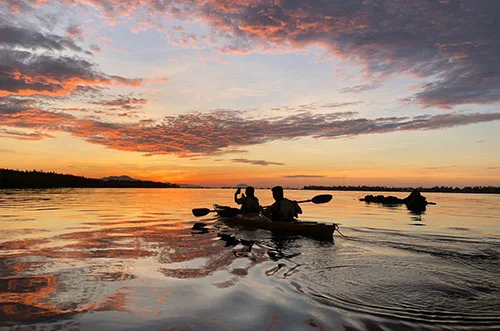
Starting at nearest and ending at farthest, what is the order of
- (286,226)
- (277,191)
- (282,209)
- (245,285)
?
(245,285) < (286,226) < (282,209) < (277,191)

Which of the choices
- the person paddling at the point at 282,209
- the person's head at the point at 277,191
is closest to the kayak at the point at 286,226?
the person paddling at the point at 282,209

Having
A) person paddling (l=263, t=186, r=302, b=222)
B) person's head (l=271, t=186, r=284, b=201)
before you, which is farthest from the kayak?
person's head (l=271, t=186, r=284, b=201)

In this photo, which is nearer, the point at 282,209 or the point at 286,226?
the point at 286,226

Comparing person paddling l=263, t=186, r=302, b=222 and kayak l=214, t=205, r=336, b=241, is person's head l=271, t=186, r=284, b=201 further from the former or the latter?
kayak l=214, t=205, r=336, b=241

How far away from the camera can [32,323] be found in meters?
5.14

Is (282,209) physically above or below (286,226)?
above

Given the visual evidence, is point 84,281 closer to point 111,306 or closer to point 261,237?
point 111,306

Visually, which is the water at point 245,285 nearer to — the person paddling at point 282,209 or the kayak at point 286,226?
the kayak at point 286,226

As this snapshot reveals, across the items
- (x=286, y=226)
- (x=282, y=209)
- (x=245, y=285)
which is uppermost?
(x=282, y=209)

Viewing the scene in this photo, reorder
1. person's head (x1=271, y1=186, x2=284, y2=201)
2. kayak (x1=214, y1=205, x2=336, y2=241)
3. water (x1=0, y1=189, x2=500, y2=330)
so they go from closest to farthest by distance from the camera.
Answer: water (x1=0, y1=189, x2=500, y2=330)
kayak (x1=214, y1=205, x2=336, y2=241)
person's head (x1=271, y1=186, x2=284, y2=201)

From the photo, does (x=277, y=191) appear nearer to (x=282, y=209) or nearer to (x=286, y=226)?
(x=282, y=209)

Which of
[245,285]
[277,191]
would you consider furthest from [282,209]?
[245,285]

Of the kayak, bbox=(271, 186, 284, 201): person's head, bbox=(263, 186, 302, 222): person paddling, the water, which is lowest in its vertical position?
the water

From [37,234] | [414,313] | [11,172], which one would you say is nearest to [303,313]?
[414,313]
